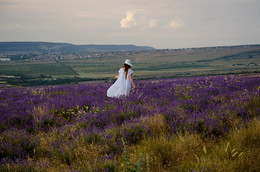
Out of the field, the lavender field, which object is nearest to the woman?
the lavender field

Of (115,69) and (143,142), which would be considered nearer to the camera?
(143,142)

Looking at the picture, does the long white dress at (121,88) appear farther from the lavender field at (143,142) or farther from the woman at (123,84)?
the lavender field at (143,142)

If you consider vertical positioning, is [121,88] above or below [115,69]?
above

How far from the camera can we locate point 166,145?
2832 millimetres

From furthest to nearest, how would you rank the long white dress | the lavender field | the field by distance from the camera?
the field → the long white dress → the lavender field

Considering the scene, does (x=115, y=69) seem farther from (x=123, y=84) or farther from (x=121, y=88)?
(x=121, y=88)

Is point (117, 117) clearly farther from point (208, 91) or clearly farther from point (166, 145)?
point (208, 91)

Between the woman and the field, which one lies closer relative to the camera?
the woman

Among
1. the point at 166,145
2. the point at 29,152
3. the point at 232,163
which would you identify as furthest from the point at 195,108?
the point at 29,152

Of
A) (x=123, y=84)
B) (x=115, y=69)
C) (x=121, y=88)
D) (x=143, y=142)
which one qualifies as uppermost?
(x=123, y=84)

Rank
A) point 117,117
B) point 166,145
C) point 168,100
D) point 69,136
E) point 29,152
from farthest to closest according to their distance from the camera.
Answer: point 168,100
point 117,117
point 69,136
point 29,152
point 166,145

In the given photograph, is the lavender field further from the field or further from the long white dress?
the field

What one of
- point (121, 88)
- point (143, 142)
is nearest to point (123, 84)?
point (121, 88)

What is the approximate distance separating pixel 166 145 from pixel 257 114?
2389mm
